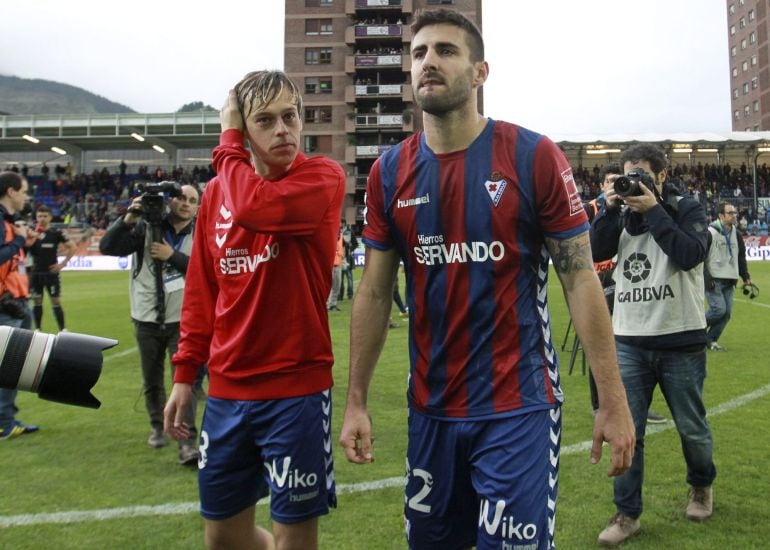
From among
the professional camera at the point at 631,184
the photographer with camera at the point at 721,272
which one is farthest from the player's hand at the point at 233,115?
the photographer with camera at the point at 721,272

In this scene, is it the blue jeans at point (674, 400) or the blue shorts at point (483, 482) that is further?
the blue jeans at point (674, 400)

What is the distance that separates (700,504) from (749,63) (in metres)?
94.4

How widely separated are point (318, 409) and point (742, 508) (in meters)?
3.02

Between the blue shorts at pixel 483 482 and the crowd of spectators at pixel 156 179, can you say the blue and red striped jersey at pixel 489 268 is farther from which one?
the crowd of spectators at pixel 156 179

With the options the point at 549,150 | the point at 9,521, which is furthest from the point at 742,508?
the point at 9,521

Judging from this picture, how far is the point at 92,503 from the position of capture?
171 inches

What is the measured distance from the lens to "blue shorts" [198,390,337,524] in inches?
97.1

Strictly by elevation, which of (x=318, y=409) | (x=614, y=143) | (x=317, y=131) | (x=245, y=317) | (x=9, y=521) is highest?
(x=317, y=131)

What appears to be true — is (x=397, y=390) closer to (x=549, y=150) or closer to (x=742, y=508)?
(x=742, y=508)

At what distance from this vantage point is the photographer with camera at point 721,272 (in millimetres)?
9195

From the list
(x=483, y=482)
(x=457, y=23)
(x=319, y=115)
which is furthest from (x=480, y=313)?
(x=319, y=115)

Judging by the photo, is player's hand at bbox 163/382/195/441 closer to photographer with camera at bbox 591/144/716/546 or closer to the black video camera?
photographer with camera at bbox 591/144/716/546

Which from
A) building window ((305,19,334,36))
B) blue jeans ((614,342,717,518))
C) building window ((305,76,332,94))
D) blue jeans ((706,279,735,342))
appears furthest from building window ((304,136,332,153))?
blue jeans ((614,342,717,518))

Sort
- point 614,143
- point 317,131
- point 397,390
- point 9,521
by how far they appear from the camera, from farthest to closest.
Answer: point 317,131 → point 614,143 → point 397,390 → point 9,521
